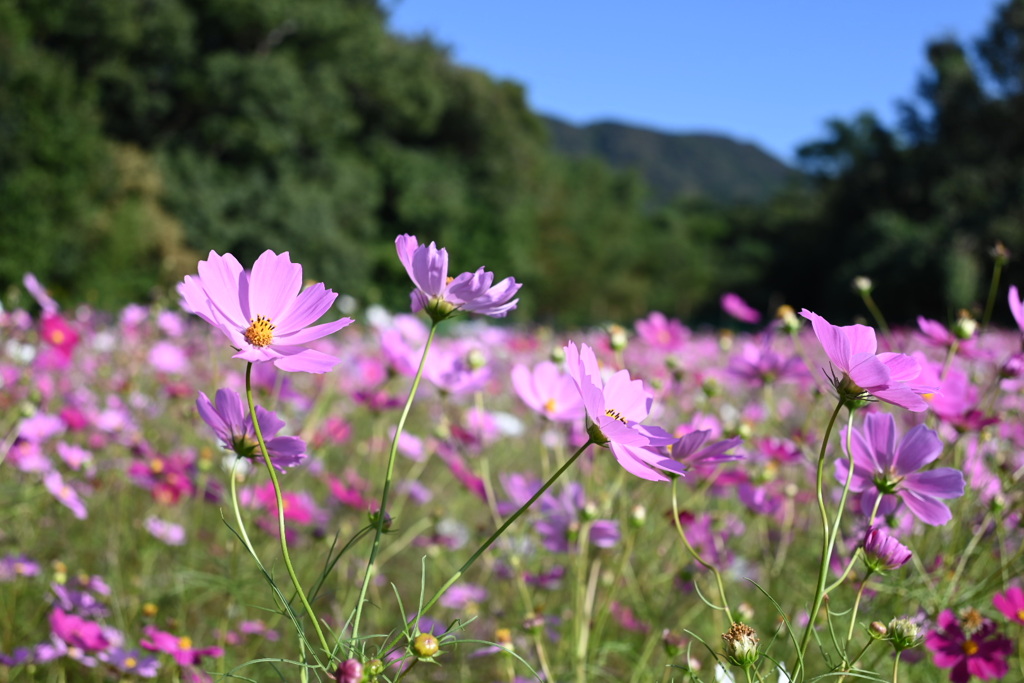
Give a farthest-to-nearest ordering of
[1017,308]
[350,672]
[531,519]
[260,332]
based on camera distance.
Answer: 1. [531,519]
2. [1017,308]
3. [260,332]
4. [350,672]

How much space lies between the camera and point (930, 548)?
1101 millimetres

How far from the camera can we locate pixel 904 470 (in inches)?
26.1

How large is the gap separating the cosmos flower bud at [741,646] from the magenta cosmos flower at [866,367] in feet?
0.56

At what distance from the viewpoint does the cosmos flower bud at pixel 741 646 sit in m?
0.54

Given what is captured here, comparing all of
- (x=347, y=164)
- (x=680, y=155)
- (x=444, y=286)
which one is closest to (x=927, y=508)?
(x=444, y=286)

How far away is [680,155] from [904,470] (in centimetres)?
12416

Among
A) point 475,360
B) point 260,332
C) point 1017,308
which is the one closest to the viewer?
point 260,332

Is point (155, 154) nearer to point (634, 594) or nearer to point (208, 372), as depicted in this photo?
point (208, 372)

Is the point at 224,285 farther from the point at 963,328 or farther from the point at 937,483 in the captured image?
the point at 963,328

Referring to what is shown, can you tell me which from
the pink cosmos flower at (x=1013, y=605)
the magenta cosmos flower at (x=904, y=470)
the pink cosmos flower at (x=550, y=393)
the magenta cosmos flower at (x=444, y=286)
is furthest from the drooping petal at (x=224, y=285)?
the pink cosmos flower at (x=1013, y=605)

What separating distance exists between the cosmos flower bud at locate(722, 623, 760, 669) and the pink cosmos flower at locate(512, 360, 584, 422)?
1.28ft

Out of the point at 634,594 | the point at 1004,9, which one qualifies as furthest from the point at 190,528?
the point at 1004,9

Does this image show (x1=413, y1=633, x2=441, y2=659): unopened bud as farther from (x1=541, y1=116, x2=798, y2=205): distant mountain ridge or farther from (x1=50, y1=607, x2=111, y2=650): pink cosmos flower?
(x1=541, y1=116, x2=798, y2=205): distant mountain ridge

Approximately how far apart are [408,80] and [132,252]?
665 cm
